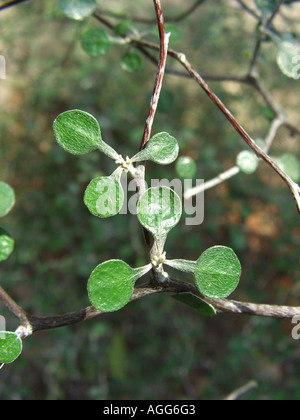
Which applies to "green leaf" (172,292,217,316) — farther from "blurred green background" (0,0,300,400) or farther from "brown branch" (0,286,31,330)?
"blurred green background" (0,0,300,400)

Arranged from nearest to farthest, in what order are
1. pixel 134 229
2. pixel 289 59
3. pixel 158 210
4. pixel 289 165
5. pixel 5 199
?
pixel 158 210, pixel 5 199, pixel 289 59, pixel 289 165, pixel 134 229

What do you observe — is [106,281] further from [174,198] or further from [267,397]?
[267,397]

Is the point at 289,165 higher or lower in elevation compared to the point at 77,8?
lower

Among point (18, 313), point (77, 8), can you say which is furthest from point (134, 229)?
point (18, 313)

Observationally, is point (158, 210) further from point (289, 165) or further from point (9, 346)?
point (289, 165)

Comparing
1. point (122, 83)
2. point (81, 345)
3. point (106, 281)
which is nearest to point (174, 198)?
point (106, 281)
